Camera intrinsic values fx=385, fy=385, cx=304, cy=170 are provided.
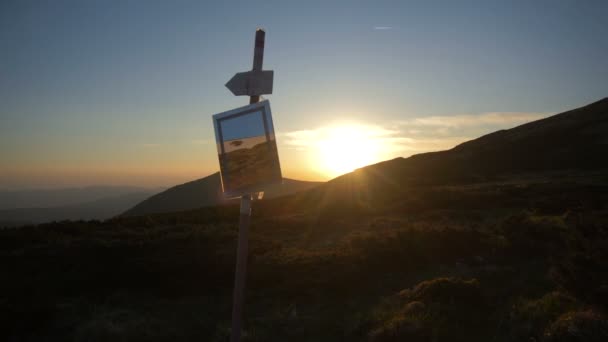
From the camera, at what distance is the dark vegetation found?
25.6 ft

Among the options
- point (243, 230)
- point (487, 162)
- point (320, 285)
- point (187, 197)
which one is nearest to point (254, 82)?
point (243, 230)

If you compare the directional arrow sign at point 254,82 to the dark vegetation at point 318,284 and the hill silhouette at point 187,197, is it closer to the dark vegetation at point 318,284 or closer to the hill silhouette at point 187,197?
the dark vegetation at point 318,284

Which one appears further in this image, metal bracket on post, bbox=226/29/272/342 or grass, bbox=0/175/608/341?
grass, bbox=0/175/608/341

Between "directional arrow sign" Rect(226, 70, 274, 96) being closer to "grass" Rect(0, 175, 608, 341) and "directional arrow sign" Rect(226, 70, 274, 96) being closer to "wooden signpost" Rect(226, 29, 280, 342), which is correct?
"wooden signpost" Rect(226, 29, 280, 342)

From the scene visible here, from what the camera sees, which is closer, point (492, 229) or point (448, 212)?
point (492, 229)

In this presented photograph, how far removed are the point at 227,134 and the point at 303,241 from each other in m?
16.0

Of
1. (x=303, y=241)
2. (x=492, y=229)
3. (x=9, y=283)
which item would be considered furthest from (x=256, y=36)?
(x=492, y=229)

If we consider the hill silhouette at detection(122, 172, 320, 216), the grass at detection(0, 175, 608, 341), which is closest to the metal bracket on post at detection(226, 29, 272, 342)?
the grass at detection(0, 175, 608, 341)

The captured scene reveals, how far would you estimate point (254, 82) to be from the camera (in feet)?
13.3

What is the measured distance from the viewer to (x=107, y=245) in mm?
15773

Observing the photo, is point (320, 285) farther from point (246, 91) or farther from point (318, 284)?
point (246, 91)

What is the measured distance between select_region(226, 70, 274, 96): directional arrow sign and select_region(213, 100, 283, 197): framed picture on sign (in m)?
0.29

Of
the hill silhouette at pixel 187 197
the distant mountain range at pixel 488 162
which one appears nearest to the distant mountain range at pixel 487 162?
the distant mountain range at pixel 488 162

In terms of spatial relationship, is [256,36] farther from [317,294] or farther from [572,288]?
[572,288]
